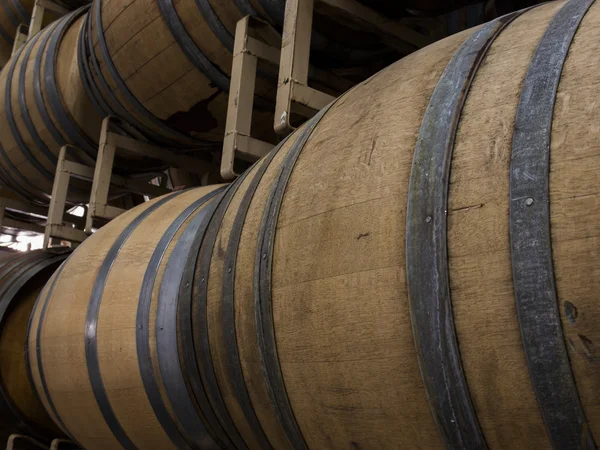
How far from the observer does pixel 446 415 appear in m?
1.28

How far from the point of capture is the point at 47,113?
172 inches

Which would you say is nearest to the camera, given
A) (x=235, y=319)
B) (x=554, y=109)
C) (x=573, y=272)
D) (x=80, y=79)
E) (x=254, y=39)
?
(x=573, y=272)

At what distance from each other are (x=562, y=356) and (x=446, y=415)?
24cm

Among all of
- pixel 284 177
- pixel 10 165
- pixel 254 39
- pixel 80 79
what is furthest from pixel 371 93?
pixel 10 165

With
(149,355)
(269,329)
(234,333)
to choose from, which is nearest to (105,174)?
(149,355)

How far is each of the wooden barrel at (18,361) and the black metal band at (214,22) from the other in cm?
177

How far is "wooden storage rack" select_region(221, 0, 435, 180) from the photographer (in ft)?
Answer: 7.99

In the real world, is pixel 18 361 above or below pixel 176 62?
below

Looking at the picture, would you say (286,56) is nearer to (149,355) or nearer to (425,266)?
(149,355)

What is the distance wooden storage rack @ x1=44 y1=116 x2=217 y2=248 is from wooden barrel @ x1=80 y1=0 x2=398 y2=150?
0.12 meters

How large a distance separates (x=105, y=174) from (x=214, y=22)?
1286 mm

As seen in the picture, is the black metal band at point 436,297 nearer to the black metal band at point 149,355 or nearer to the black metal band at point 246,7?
the black metal band at point 149,355

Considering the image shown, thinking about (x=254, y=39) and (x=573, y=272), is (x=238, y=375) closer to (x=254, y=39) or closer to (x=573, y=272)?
(x=573, y=272)

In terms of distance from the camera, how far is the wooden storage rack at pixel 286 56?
244 cm
